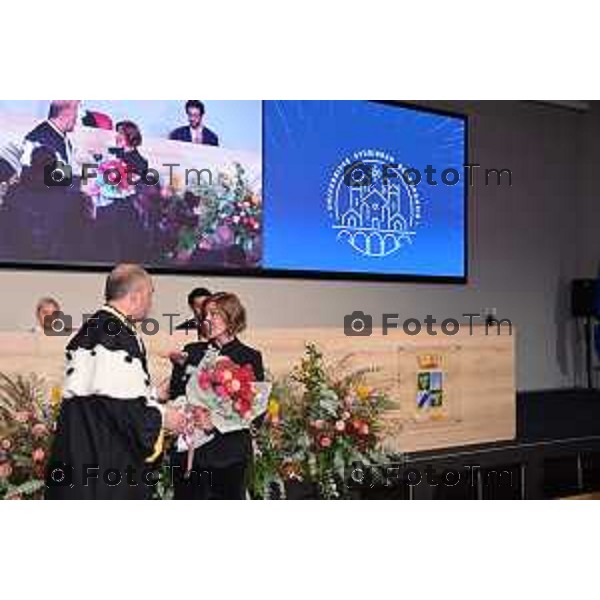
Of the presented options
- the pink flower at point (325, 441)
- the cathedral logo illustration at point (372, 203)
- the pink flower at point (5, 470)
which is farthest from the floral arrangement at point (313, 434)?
the cathedral logo illustration at point (372, 203)

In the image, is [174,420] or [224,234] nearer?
[174,420]

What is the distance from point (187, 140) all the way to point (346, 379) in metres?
2.18

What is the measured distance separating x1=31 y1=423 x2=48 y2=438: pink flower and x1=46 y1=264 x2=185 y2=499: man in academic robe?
0.09 metres

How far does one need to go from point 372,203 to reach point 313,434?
273 cm

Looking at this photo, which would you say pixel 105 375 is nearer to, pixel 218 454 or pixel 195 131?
pixel 218 454

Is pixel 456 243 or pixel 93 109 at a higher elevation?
pixel 93 109

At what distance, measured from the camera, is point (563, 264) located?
7789 millimetres

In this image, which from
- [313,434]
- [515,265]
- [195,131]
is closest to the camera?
[313,434]

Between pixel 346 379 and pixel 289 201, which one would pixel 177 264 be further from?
pixel 346 379

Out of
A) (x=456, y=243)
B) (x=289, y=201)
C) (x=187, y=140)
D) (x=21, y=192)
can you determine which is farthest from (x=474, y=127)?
(x=21, y=192)

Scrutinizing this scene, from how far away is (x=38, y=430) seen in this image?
2.85 m

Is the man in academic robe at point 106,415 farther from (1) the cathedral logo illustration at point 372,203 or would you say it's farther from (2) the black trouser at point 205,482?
(1) the cathedral logo illustration at point 372,203

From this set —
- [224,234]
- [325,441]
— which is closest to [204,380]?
[325,441]

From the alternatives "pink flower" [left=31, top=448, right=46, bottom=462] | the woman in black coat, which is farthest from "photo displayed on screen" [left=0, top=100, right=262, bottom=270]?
"pink flower" [left=31, top=448, right=46, bottom=462]
